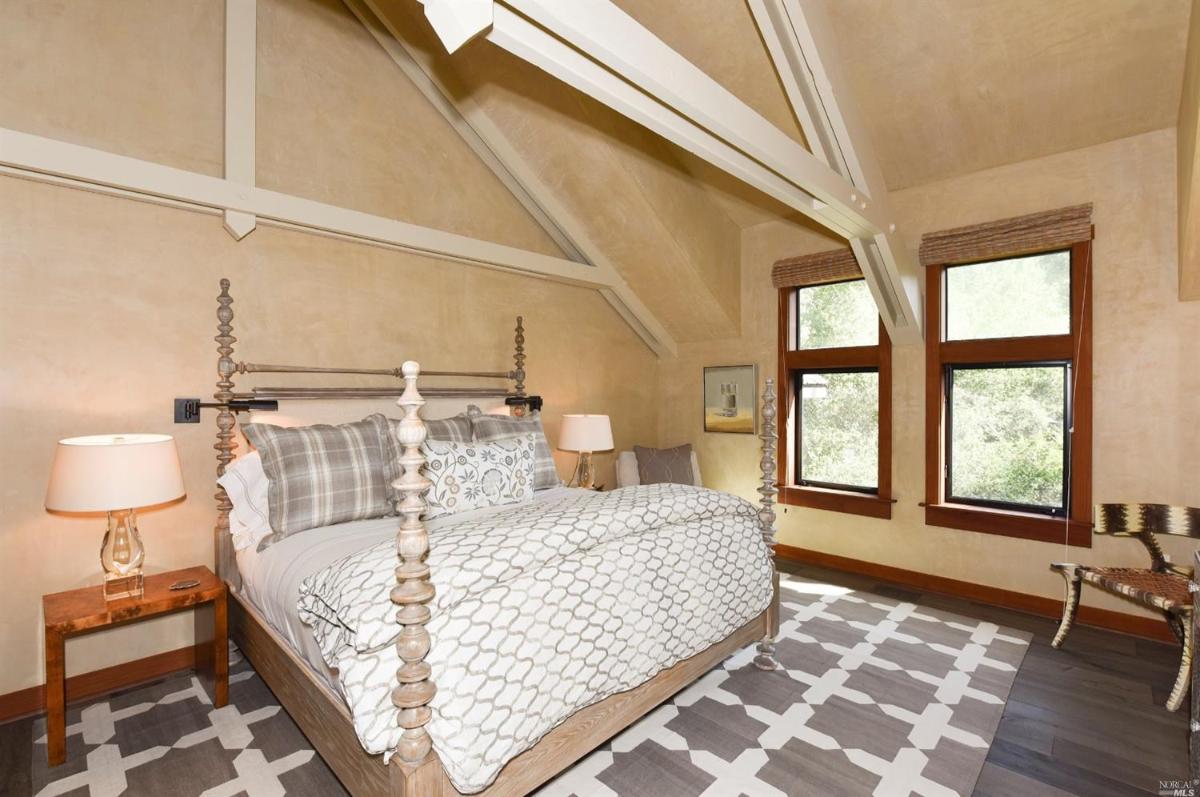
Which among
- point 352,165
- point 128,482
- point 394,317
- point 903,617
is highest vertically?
point 352,165

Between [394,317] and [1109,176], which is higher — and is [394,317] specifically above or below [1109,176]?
below

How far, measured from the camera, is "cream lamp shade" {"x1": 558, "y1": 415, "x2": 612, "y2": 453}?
4086 mm

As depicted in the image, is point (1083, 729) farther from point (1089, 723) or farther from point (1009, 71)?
point (1009, 71)

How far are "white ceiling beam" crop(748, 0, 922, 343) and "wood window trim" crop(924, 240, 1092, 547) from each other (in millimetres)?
403

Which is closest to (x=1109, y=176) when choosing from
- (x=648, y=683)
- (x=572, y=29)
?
(x=572, y=29)

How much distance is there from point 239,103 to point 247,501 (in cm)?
201

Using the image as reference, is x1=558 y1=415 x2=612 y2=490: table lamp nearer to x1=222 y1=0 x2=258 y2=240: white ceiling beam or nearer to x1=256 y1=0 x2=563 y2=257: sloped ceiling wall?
x1=256 y1=0 x2=563 y2=257: sloped ceiling wall

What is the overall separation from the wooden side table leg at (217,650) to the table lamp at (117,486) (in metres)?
0.30

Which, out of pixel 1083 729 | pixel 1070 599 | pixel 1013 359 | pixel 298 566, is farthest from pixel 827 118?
pixel 298 566

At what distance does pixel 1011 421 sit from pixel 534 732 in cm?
349

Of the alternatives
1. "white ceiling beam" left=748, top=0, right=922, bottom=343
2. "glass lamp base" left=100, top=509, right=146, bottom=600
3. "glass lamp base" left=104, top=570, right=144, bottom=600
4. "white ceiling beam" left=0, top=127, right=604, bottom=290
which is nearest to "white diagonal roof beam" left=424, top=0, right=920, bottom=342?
"white ceiling beam" left=748, top=0, right=922, bottom=343

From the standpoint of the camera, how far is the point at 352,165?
330 centimetres

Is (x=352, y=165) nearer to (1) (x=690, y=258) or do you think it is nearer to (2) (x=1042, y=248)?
(1) (x=690, y=258)

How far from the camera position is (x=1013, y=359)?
342cm
